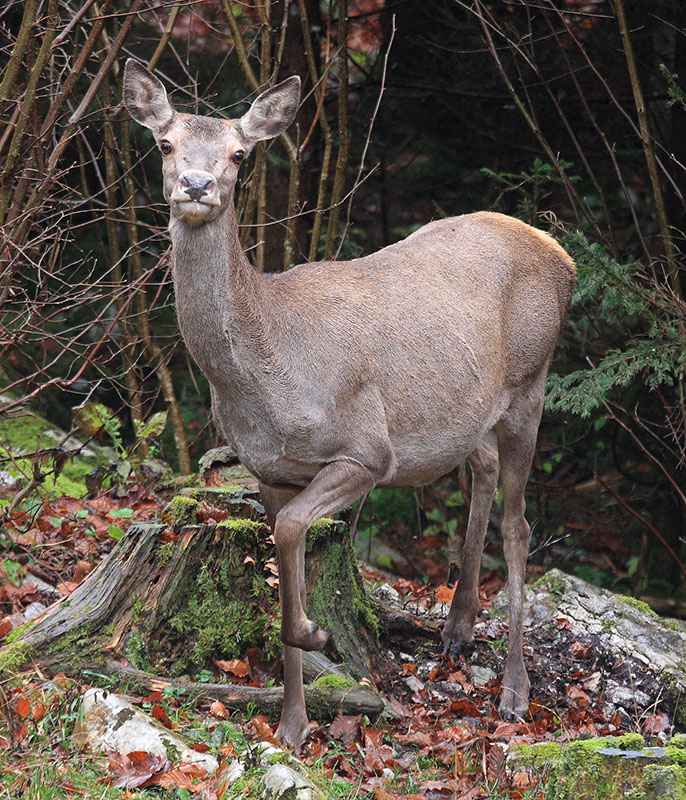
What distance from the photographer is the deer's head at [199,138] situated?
4.63m

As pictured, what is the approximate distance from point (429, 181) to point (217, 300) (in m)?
6.05

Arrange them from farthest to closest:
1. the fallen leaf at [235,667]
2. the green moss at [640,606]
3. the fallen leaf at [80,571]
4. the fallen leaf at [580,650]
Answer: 1. the green moss at [640,606]
2. the fallen leaf at [580,650]
3. the fallen leaf at [80,571]
4. the fallen leaf at [235,667]

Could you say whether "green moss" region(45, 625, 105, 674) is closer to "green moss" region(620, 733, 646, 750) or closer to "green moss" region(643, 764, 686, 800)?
"green moss" region(620, 733, 646, 750)

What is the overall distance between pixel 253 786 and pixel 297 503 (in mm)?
1349

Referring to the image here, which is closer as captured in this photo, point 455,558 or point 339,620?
point 339,620

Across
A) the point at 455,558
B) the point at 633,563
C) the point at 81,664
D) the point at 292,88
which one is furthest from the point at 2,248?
the point at 633,563

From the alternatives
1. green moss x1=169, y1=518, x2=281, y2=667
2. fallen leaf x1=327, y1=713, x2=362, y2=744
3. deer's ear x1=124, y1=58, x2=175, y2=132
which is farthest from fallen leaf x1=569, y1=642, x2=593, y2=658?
deer's ear x1=124, y1=58, x2=175, y2=132

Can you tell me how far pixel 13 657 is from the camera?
16.9 ft

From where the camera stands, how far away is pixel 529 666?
274 inches

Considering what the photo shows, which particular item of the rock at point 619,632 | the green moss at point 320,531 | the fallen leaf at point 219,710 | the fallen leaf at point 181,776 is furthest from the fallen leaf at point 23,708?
the rock at point 619,632

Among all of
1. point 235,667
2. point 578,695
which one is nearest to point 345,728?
point 235,667

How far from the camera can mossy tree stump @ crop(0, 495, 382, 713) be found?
5.32 metres

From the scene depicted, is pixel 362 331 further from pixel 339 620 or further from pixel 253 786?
pixel 253 786

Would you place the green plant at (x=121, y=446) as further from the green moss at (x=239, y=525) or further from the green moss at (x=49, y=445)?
the green moss at (x=239, y=525)
